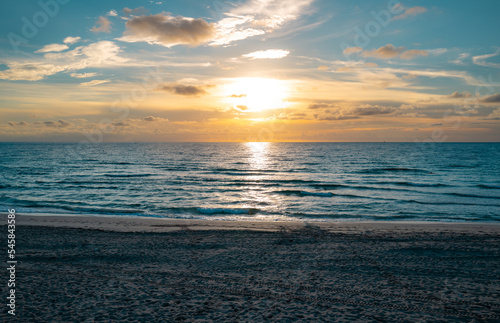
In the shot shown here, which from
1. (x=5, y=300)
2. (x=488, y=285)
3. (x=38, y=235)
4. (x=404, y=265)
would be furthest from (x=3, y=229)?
(x=488, y=285)

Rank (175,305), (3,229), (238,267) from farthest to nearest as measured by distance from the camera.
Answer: (3,229) < (238,267) < (175,305)

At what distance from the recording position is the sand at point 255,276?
263 inches

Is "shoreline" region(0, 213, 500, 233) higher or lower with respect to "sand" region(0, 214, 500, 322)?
lower

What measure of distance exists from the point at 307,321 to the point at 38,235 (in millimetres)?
12886

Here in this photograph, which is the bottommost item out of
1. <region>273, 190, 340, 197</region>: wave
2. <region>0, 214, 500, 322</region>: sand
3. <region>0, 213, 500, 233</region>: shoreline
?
<region>273, 190, 340, 197</region>: wave

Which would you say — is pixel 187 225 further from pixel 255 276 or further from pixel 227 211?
pixel 255 276

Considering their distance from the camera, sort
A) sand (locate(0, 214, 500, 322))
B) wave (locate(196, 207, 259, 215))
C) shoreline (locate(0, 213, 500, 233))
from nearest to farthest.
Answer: sand (locate(0, 214, 500, 322)), shoreline (locate(0, 213, 500, 233)), wave (locate(196, 207, 259, 215))

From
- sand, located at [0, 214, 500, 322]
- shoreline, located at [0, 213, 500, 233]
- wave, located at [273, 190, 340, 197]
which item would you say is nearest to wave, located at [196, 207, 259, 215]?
shoreline, located at [0, 213, 500, 233]

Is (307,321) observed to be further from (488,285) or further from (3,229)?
(3,229)

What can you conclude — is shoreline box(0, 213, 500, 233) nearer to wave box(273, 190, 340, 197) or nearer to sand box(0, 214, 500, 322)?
sand box(0, 214, 500, 322)

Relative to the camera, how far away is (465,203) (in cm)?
2703

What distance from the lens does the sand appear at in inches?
263

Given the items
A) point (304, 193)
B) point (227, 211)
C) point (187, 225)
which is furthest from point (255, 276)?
point (304, 193)

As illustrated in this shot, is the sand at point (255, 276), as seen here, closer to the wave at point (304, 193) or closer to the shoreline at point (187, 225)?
the shoreline at point (187, 225)
